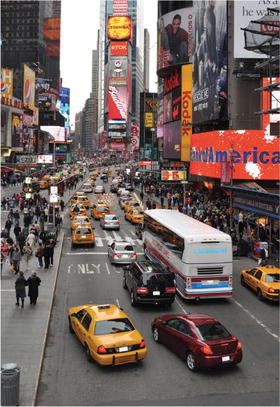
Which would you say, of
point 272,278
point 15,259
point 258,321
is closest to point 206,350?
point 258,321

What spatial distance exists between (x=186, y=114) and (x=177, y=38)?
24.8 meters

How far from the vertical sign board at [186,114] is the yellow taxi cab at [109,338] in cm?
6709

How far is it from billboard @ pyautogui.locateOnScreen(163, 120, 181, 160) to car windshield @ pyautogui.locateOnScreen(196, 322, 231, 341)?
246 ft

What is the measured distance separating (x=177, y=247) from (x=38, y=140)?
132 metres

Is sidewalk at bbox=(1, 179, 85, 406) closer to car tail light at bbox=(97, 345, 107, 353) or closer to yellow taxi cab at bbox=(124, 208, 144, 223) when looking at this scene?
car tail light at bbox=(97, 345, 107, 353)

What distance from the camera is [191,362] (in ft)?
39.3

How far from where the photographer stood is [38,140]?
145000 millimetres

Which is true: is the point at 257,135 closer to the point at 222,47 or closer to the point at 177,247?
the point at 222,47

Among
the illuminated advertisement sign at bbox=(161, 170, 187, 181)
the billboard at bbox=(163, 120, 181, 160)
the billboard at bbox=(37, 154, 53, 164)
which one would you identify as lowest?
the illuminated advertisement sign at bbox=(161, 170, 187, 181)

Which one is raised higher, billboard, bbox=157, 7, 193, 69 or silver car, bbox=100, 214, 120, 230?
billboard, bbox=157, 7, 193, 69

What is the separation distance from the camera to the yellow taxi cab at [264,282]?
18.2 meters

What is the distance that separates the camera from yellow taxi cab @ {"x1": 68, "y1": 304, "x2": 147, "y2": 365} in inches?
460

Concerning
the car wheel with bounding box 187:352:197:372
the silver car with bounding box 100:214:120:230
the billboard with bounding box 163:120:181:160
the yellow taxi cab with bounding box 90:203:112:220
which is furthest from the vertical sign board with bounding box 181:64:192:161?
the car wheel with bounding box 187:352:197:372

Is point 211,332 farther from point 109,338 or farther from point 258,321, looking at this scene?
point 258,321
